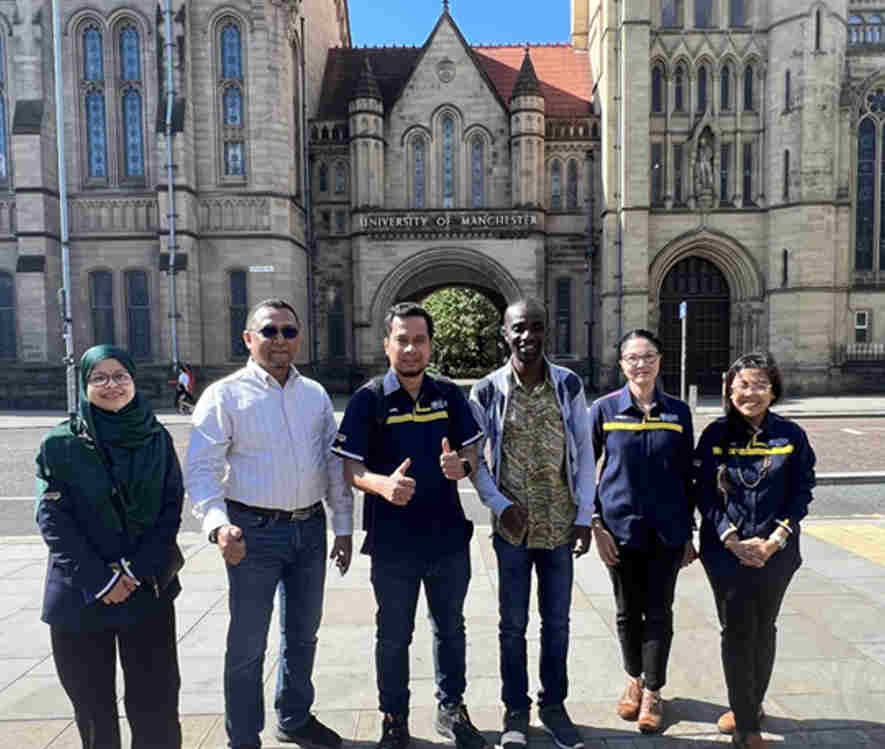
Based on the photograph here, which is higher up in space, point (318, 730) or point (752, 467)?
point (752, 467)

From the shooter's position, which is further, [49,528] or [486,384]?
[486,384]

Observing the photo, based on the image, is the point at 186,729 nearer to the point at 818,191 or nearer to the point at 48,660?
the point at 48,660

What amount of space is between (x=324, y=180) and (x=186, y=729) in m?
23.8

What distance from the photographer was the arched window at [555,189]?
2425 cm

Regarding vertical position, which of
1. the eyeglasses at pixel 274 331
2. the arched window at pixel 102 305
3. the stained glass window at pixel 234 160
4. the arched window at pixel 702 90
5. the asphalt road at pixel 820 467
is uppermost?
the arched window at pixel 702 90

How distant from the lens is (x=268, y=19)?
2103 centimetres

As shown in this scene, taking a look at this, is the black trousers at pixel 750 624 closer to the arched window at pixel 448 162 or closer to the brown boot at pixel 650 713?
the brown boot at pixel 650 713

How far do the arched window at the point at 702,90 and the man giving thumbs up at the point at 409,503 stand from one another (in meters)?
24.3

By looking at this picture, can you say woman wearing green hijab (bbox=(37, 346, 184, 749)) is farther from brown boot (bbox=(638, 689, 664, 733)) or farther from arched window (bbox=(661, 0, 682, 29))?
arched window (bbox=(661, 0, 682, 29))

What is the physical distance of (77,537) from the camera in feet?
7.51

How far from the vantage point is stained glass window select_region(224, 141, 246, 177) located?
21.7 m

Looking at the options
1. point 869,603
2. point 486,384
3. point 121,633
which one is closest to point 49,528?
point 121,633

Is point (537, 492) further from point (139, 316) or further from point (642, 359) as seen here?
point (139, 316)


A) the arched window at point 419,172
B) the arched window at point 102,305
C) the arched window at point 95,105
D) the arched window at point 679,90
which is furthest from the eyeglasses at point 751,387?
the arched window at point 95,105
